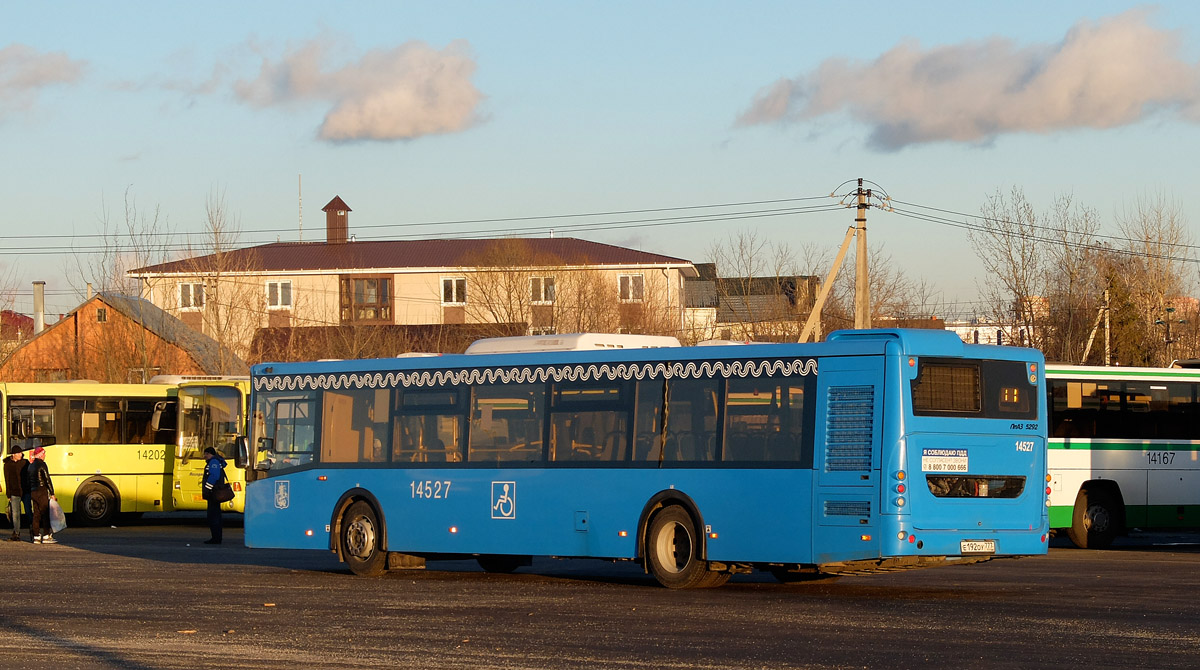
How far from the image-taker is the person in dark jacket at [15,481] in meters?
26.8

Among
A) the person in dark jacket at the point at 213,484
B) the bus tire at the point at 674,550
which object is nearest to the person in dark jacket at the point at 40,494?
the person in dark jacket at the point at 213,484

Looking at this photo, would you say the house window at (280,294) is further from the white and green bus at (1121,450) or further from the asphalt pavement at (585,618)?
the white and green bus at (1121,450)

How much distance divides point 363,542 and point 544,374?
3549 millimetres

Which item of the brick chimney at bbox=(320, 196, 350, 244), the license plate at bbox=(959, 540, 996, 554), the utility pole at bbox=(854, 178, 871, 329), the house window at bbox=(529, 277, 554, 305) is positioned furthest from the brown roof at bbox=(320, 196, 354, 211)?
the license plate at bbox=(959, 540, 996, 554)

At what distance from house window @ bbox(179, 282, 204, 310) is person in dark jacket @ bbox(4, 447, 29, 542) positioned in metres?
29.0

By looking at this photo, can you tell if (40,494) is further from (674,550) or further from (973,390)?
(973,390)

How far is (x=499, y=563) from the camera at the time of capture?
2088cm

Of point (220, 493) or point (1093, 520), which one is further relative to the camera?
point (220, 493)

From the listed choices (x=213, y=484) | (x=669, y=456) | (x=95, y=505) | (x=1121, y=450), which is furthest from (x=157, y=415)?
(x=1121, y=450)

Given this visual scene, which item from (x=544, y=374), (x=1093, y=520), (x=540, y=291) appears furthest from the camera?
(x=540, y=291)

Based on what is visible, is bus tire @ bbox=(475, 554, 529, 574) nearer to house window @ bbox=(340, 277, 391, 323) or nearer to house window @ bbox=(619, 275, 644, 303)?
house window @ bbox=(619, 275, 644, 303)

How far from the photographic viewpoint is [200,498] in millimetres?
32469

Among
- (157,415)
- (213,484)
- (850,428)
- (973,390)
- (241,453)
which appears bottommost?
(213,484)

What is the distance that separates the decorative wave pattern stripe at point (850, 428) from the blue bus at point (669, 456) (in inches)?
0.8
